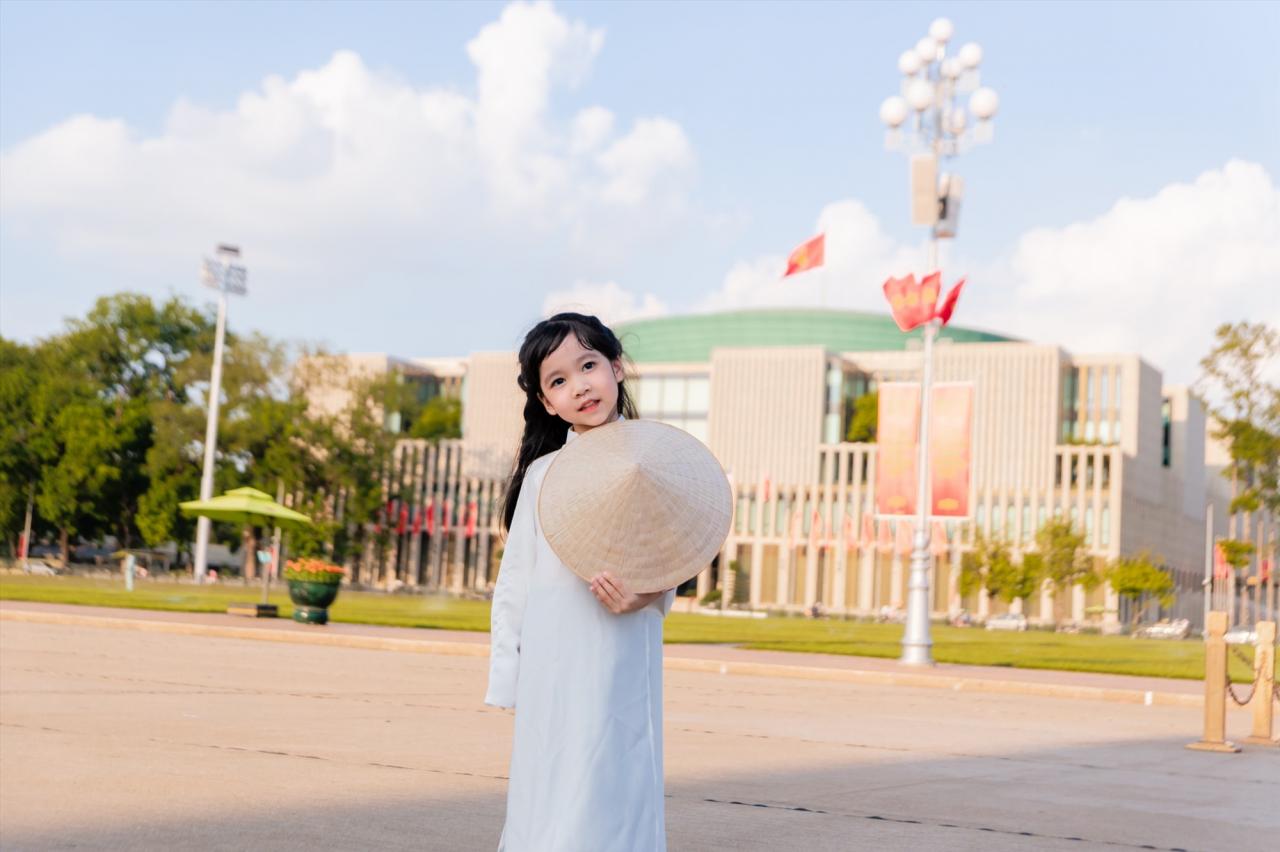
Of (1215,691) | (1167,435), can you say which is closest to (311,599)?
(1215,691)

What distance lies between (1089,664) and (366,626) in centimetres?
1279

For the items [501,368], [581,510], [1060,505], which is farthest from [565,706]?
[501,368]

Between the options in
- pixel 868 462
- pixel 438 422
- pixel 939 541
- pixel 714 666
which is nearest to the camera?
pixel 714 666

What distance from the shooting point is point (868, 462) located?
336 feet

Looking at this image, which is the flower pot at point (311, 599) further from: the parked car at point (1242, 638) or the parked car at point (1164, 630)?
the parked car at point (1164, 630)

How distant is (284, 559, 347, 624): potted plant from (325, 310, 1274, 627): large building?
2771 inches

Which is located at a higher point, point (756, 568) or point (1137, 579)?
point (1137, 579)

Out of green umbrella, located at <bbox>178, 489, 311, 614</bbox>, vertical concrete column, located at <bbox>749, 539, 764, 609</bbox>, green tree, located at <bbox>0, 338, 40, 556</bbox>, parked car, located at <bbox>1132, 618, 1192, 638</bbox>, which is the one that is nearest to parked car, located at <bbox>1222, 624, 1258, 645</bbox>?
parked car, located at <bbox>1132, 618, 1192, 638</bbox>

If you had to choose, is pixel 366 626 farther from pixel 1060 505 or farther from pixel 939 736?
pixel 1060 505

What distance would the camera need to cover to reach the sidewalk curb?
1838cm

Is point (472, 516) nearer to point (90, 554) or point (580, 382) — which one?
point (90, 554)

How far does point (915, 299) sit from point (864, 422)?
80235mm

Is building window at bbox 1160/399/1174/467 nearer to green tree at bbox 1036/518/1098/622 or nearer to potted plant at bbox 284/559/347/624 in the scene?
green tree at bbox 1036/518/1098/622

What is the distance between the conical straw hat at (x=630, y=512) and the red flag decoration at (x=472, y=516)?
96.0 metres
